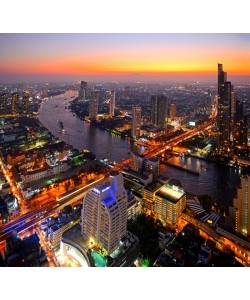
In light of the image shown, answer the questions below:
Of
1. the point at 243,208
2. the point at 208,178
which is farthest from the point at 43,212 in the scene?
the point at 208,178

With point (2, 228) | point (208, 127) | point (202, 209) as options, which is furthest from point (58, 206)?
point (208, 127)

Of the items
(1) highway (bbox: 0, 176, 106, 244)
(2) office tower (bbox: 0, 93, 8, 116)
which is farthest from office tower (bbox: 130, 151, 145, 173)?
(2) office tower (bbox: 0, 93, 8, 116)

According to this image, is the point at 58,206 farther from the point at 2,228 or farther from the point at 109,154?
the point at 109,154

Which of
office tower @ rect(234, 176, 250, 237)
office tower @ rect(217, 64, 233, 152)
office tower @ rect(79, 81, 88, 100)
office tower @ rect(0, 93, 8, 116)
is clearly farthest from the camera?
office tower @ rect(79, 81, 88, 100)

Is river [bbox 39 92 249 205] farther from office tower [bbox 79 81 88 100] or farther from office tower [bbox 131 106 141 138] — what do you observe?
office tower [bbox 79 81 88 100]

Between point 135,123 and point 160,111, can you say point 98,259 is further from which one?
point 160,111

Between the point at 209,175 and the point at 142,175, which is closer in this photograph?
the point at 142,175
